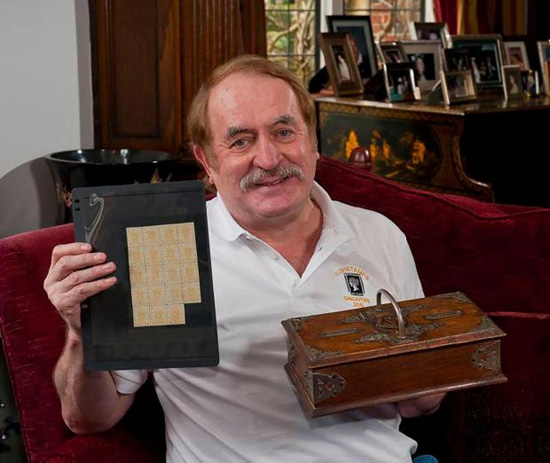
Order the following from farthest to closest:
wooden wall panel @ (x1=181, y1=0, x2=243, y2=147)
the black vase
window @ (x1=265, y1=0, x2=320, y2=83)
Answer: window @ (x1=265, y1=0, x2=320, y2=83), wooden wall panel @ (x1=181, y1=0, x2=243, y2=147), the black vase

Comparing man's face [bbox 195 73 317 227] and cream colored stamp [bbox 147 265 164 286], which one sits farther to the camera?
man's face [bbox 195 73 317 227]

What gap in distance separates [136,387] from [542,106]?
9.34ft

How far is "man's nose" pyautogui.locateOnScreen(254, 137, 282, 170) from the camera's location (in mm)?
1639

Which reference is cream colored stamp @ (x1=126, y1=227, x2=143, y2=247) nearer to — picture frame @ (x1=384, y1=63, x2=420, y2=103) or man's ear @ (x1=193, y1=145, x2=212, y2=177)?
man's ear @ (x1=193, y1=145, x2=212, y2=177)

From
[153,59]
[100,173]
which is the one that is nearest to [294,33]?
[153,59]

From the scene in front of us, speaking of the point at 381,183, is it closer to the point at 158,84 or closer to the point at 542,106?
→ the point at 158,84

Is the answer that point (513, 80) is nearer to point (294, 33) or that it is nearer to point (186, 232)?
point (294, 33)

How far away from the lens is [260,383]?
1.60m

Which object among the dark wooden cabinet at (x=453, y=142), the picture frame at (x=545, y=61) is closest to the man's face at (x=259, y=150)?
the dark wooden cabinet at (x=453, y=142)

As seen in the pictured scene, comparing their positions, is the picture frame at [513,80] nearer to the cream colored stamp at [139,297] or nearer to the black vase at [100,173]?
the black vase at [100,173]

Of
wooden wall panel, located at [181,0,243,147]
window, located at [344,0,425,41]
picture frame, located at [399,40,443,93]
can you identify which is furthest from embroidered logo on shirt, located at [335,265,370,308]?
window, located at [344,0,425,41]

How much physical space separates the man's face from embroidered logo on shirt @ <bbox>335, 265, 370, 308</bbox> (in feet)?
0.46

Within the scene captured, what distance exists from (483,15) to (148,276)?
18.6 feet

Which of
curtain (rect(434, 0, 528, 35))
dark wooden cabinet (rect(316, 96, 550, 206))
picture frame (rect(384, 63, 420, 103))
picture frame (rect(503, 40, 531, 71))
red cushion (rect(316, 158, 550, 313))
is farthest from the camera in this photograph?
curtain (rect(434, 0, 528, 35))
